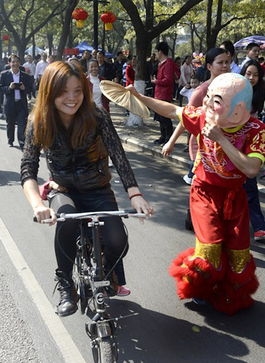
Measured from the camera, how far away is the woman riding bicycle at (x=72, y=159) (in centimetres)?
299

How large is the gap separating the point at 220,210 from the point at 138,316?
1.04 meters

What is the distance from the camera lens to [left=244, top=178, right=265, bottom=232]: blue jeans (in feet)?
16.7

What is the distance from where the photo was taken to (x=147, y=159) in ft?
31.1

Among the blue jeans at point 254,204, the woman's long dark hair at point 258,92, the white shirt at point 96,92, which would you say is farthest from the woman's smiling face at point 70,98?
the white shirt at point 96,92

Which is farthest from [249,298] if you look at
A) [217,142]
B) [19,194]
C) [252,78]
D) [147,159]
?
[147,159]

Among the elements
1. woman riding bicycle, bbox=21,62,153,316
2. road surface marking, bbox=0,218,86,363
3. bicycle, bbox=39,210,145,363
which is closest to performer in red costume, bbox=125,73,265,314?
woman riding bicycle, bbox=21,62,153,316

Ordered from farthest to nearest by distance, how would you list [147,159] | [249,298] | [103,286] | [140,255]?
1. [147,159]
2. [140,255]
3. [249,298]
4. [103,286]

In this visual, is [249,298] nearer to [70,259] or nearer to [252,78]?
[70,259]

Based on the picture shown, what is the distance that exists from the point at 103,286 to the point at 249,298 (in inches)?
60.0

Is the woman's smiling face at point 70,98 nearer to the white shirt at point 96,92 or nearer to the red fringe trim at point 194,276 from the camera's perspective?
the red fringe trim at point 194,276

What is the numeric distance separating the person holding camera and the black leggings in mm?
7364

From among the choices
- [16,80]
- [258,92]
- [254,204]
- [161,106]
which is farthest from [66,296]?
[16,80]

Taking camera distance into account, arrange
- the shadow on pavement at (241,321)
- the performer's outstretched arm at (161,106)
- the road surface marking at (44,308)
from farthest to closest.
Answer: the performer's outstretched arm at (161,106) < the shadow on pavement at (241,321) < the road surface marking at (44,308)

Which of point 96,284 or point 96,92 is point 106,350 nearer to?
point 96,284
